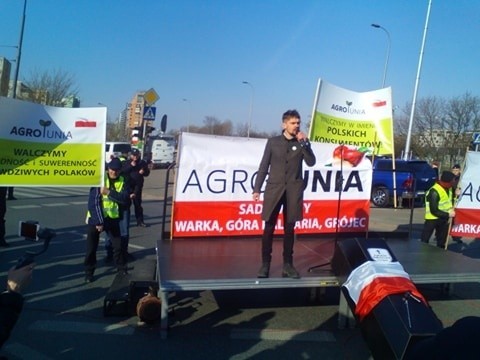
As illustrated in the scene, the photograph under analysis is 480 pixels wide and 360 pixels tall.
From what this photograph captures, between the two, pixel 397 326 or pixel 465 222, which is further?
pixel 465 222

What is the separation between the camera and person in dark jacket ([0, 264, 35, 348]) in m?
2.58

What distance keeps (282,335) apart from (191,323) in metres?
1.05

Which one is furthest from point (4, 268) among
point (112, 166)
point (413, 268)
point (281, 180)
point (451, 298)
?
point (451, 298)

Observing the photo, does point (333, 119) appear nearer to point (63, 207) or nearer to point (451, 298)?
point (451, 298)

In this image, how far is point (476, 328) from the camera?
1.56 metres

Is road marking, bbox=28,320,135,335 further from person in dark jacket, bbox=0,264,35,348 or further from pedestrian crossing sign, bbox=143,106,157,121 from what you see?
pedestrian crossing sign, bbox=143,106,157,121

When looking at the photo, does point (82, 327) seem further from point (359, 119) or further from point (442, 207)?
point (359, 119)

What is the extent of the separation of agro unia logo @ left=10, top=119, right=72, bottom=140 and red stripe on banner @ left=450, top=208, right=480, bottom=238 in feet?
22.4

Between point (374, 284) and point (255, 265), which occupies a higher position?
point (374, 284)

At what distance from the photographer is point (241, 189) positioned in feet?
24.3

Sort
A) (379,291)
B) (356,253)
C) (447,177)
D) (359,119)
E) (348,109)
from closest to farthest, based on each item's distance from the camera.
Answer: (379,291), (356,253), (447,177), (348,109), (359,119)

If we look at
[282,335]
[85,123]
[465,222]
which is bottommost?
[282,335]

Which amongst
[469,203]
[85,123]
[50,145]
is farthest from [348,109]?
[50,145]

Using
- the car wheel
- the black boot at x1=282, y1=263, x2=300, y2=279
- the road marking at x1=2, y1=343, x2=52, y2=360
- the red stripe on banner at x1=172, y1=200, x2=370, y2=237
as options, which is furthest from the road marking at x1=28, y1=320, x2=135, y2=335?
the car wheel
